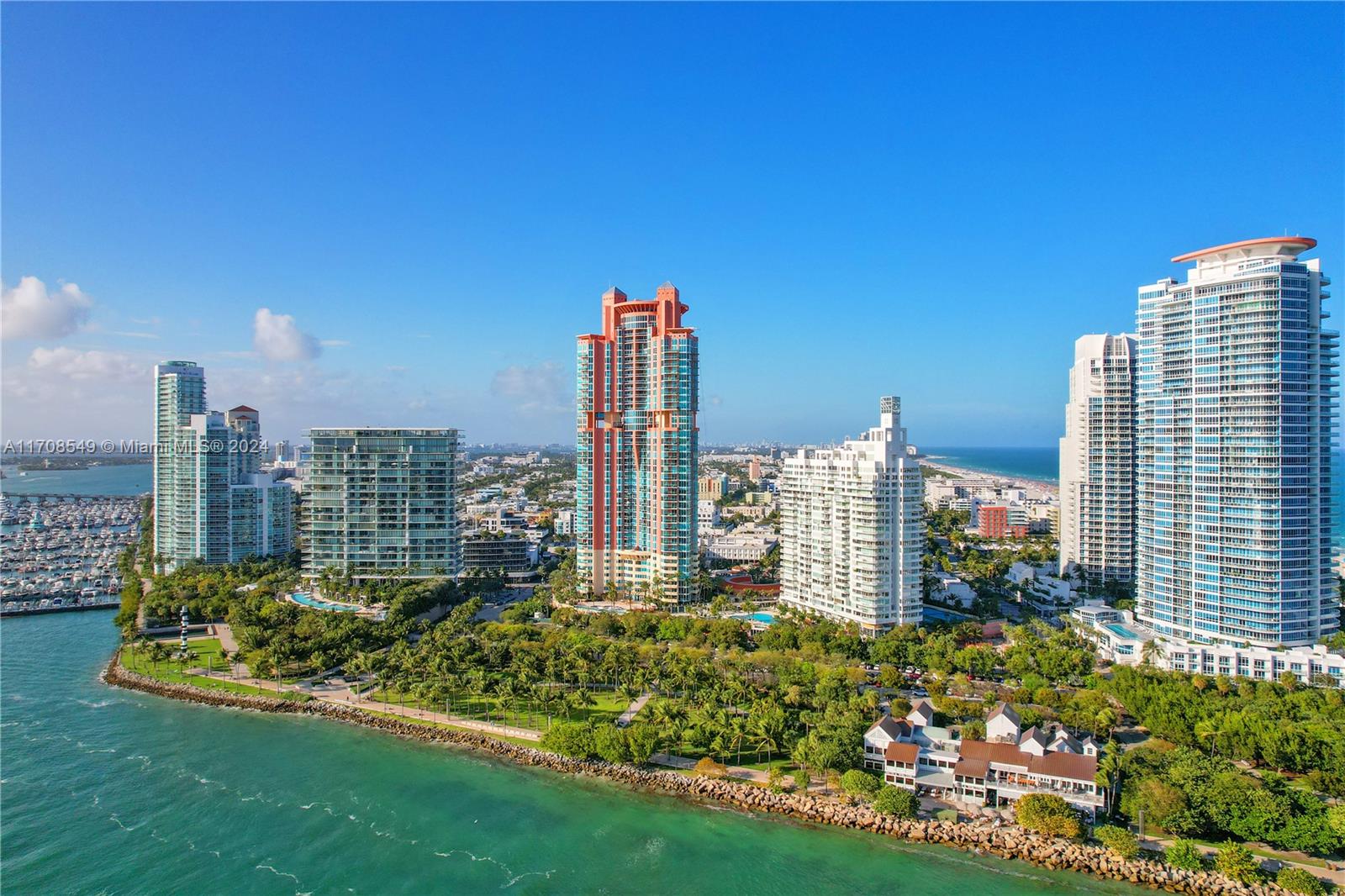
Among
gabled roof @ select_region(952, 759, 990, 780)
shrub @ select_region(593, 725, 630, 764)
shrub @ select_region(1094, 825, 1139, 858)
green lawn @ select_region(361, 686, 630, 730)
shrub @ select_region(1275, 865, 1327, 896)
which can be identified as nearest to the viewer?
shrub @ select_region(1275, 865, 1327, 896)

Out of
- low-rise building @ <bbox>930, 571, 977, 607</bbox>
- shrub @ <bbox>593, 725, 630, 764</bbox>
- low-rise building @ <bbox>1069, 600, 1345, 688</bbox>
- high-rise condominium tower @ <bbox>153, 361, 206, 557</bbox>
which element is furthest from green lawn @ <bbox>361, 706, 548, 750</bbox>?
high-rise condominium tower @ <bbox>153, 361, 206, 557</bbox>

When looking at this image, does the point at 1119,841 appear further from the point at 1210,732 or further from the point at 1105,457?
the point at 1105,457

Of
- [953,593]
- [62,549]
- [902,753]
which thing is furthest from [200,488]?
[902,753]

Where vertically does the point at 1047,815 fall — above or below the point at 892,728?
below

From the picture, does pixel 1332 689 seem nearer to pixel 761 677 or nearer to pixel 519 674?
pixel 761 677

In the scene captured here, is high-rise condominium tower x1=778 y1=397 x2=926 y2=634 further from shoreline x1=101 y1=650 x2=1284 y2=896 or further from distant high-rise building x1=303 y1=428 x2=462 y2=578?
distant high-rise building x1=303 y1=428 x2=462 y2=578
